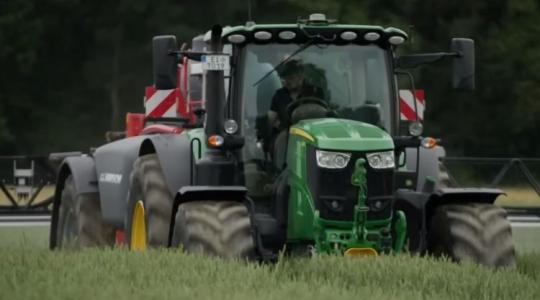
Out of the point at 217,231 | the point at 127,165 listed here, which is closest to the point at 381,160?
the point at 217,231

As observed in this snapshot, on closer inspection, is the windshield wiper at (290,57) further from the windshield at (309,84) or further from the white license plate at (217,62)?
the white license plate at (217,62)

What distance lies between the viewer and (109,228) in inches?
624

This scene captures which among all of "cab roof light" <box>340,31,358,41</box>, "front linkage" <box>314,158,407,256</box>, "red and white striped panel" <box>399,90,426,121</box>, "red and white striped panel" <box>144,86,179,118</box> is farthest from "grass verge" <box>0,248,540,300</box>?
"red and white striped panel" <box>144,86,179,118</box>

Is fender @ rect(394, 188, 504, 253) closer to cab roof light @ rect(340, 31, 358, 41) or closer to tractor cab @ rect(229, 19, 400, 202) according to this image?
tractor cab @ rect(229, 19, 400, 202)

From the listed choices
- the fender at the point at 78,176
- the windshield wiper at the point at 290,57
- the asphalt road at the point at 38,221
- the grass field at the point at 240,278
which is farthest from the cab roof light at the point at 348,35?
the asphalt road at the point at 38,221

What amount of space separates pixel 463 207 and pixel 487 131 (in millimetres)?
33073

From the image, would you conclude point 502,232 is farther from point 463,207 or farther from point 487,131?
point 487,131

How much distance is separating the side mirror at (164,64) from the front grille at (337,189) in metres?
1.26

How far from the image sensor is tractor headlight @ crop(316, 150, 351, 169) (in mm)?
12023

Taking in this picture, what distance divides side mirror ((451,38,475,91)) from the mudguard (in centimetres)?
243

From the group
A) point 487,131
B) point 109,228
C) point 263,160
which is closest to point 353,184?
point 263,160

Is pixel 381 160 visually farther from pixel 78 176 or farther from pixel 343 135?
pixel 78 176

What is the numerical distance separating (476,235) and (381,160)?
36.5 inches

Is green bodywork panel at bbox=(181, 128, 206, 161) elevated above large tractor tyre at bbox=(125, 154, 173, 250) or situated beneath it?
elevated above
